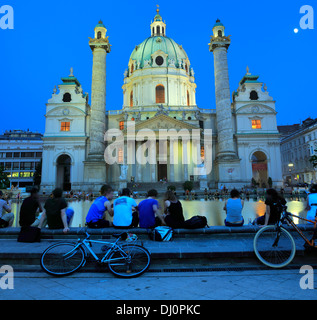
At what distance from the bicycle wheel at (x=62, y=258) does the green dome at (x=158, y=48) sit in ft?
166

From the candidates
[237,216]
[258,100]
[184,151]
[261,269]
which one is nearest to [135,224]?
[237,216]

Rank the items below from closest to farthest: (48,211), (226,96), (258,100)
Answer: (48,211), (226,96), (258,100)

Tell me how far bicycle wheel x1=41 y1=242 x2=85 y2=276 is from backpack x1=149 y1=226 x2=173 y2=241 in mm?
1885

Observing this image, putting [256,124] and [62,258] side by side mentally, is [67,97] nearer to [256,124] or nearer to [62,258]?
[256,124]

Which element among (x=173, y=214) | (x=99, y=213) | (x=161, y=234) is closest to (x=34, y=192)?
(x=99, y=213)

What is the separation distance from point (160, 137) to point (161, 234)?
33.9m

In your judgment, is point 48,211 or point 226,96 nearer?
point 48,211

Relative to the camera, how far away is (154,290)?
11.7ft

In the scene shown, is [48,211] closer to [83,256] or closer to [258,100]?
[83,256]

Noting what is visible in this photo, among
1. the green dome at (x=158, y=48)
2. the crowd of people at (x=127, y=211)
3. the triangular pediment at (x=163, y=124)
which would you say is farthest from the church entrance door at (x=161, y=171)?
the crowd of people at (x=127, y=211)

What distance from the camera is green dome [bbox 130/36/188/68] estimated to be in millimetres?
51469

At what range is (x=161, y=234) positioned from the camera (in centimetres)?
585

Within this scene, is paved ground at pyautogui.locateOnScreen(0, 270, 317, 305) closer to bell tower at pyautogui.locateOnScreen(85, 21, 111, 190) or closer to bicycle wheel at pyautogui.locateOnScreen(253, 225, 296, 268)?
bicycle wheel at pyautogui.locateOnScreen(253, 225, 296, 268)
